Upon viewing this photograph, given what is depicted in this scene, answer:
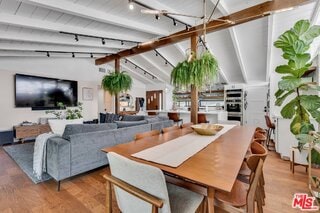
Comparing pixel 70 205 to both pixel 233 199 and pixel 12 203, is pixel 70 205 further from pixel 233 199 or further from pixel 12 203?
pixel 233 199

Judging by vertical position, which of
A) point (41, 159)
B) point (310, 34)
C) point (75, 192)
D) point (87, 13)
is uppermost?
point (87, 13)

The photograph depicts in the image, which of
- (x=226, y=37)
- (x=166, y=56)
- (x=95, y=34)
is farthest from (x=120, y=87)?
(x=226, y=37)

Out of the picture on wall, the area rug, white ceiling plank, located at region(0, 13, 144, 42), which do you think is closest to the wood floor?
the area rug

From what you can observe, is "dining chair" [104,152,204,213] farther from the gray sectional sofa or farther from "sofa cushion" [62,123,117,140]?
"sofa cushion" [62,123,117,140]

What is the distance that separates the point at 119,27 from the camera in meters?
4.05

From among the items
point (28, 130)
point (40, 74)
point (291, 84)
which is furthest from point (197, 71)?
point (40, 74)

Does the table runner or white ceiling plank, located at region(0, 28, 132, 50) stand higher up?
white ceiling plank, located at region(0, 28, 132, 50)

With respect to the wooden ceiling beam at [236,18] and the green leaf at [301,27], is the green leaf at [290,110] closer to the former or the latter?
the green leaf at [301,27]

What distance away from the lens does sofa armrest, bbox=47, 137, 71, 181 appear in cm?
225

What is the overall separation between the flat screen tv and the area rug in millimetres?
1657

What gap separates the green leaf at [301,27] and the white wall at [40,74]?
6.77m

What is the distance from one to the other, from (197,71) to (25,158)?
390 cm

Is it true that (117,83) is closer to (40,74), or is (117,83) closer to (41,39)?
(41,39)

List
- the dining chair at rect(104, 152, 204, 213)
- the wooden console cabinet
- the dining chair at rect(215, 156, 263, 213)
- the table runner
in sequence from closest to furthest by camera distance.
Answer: the dining chair at rect(104, 152, 204, 213) → the dining chair at rect(215, 156, 263, 213) → the table runner → the wooden console cabinet
